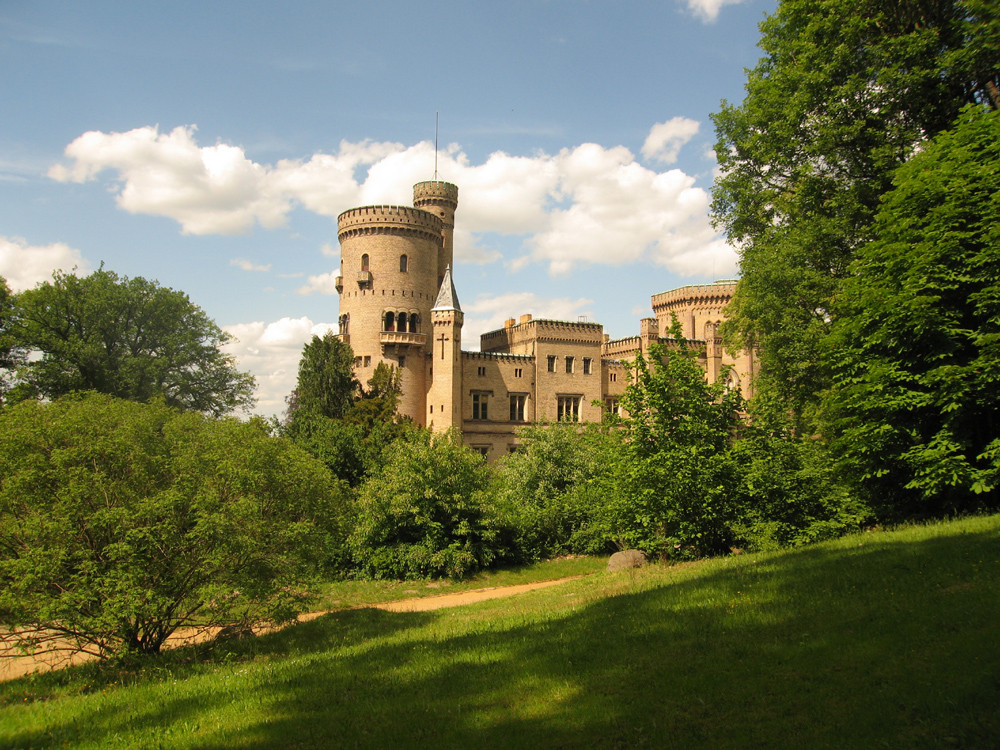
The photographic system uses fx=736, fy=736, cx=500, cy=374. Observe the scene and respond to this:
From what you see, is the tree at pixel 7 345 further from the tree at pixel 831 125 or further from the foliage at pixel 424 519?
the tree at pixel 831 125

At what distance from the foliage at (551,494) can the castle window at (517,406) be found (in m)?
14.2

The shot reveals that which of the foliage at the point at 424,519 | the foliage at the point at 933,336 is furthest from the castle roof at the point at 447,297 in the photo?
the foliage at the point at 933,336

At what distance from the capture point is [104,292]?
49.9 metres

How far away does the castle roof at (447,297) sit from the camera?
145 ft

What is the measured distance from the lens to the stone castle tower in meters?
44.7

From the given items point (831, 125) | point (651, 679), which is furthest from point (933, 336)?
point (651, 679)

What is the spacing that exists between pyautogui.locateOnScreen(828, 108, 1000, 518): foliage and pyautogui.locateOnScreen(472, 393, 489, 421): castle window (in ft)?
96.1

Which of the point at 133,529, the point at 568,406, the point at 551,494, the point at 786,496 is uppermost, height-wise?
the point at 568,406

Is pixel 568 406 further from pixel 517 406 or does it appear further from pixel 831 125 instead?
pixel 831 125

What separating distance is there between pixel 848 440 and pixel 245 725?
1492 centimetres

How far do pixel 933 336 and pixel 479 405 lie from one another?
31901mm

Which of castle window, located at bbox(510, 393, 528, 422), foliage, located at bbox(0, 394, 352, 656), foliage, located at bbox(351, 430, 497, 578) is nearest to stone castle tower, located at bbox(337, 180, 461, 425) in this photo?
castle window, located at bbox(510, 393, 528, 422)

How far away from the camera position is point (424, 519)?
26.5 meters

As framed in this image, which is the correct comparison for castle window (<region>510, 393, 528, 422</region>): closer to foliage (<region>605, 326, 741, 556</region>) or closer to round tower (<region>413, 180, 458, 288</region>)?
round tower (<region>413, 180, 458, 288</region>)
